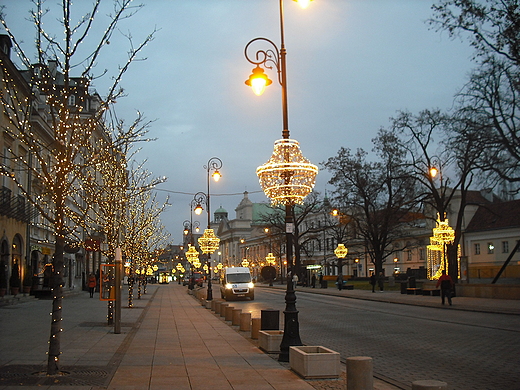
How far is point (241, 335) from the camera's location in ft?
58.8

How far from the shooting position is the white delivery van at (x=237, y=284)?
41.9 meters

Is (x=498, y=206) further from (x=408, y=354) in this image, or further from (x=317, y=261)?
(x=408, y=354)

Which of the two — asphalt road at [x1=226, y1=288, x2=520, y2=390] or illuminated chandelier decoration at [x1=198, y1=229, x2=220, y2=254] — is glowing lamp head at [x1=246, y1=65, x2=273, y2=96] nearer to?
asphalt road at [x1=226, y1=288, x2=520, y2=390]

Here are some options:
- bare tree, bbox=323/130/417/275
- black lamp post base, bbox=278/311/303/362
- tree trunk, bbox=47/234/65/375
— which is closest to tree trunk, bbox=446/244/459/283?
bare tree, bbox=323/130/417/275

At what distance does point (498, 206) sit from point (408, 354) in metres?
69.3

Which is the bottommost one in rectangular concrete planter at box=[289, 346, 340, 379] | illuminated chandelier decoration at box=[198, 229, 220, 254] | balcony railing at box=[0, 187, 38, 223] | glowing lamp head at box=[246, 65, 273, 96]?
rectangular concrete planter at box=[289, 346, 340, 379]

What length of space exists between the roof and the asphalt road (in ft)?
168

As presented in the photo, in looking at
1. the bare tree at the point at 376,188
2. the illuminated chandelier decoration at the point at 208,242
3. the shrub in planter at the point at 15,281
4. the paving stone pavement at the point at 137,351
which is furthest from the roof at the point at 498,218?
the paving stone pavement at the point at 137,351

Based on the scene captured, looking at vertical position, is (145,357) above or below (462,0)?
below

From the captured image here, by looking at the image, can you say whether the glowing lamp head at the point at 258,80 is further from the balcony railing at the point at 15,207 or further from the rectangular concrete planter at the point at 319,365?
the balcony railing at the point at 15,207

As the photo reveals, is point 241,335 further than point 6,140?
No

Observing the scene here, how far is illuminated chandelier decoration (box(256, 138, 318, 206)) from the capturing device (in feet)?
44.2

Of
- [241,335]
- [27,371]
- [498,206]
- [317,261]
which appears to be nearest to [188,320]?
[241,335]

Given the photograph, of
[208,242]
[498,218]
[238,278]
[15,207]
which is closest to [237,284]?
[238,278]
